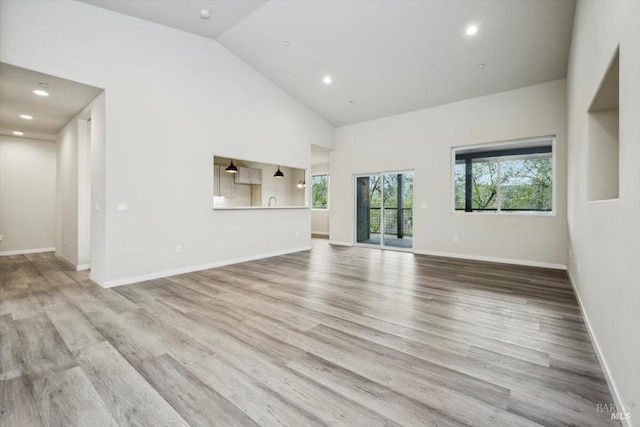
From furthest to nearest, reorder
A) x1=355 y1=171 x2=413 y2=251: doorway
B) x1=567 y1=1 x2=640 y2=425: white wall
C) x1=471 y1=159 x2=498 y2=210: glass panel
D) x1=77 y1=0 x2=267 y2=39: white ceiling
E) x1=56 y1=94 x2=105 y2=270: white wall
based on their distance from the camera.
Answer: x1=355 y1=171 x2=413 y2=251: doorway → x1=471 y1=159 x2=498 y2=210: glass panel → x1=56 y1=94 x2=105 y2=270: white wall → x1=77 y1=0 x2=267 y2=39: white ceiling → x1=567 y1=1 x2=640 y2=425: white wall

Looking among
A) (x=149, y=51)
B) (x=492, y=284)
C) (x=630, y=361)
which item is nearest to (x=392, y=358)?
(x=630, y=361)

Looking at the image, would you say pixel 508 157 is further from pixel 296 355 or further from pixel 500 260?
pixel 296 355

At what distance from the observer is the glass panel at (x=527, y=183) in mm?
5488

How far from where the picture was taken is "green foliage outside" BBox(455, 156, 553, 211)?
552 cm

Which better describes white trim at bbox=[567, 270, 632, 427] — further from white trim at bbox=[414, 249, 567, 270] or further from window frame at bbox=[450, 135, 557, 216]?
window frame at bbox=[450, 135, 557, 216]

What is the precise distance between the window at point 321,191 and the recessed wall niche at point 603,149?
8218 millimetres

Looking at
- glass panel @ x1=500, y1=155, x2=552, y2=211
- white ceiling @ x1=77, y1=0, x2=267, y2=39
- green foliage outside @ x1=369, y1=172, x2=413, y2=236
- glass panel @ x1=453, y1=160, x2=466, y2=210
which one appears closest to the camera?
white ceiling @ x1=77, y1=0, x2=267, y2=39

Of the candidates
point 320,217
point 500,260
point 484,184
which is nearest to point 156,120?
point 484,184

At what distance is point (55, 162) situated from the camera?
6953 millimetres

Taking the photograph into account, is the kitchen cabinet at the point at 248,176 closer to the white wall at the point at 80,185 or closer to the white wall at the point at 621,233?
the white wall at the point at 80,185

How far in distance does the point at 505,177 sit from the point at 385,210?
2828 millimetres

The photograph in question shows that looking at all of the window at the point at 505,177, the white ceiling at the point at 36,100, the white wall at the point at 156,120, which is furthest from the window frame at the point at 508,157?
the white ceiling at the point at 36,100

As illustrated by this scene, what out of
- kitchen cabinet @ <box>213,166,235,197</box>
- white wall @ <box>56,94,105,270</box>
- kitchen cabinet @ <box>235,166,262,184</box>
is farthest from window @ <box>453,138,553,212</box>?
white wall @ <box>56,94,105,270</box>

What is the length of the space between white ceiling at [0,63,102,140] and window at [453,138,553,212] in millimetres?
6821
